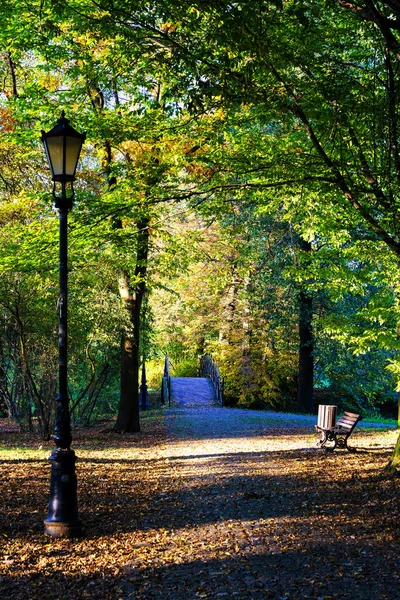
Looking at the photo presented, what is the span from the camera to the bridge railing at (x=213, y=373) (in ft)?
84.0

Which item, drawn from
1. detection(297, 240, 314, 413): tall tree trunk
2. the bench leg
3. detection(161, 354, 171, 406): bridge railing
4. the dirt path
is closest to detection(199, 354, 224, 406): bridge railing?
detection(161, 354, 171, 406): bridge railing

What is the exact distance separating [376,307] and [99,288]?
665cm

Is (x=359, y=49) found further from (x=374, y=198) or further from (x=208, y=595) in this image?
(x=208, y=595)

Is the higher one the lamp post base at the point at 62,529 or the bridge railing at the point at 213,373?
the bridge railing at the point at 213,373

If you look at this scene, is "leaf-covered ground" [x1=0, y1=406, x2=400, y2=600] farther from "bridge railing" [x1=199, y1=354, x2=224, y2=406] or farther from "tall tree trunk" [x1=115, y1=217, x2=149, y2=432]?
"bridge railing" [x1=199, y1=354, x2=224, y2=406]

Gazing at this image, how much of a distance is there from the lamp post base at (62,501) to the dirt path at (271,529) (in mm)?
734

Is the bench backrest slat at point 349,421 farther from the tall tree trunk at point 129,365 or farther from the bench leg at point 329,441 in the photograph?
the tall tree trunk at point 129,365

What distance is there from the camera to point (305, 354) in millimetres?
25031

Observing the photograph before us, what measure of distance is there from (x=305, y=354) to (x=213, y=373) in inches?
203

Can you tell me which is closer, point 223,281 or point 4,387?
point 223,281

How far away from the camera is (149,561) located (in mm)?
5637

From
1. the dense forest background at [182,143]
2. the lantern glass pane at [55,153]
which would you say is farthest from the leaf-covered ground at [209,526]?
the lantern glass pane at [55,153]

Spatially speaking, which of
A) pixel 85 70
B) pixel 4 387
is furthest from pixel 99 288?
pixel 85 70

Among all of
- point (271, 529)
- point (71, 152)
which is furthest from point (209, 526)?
point (71, 152)
